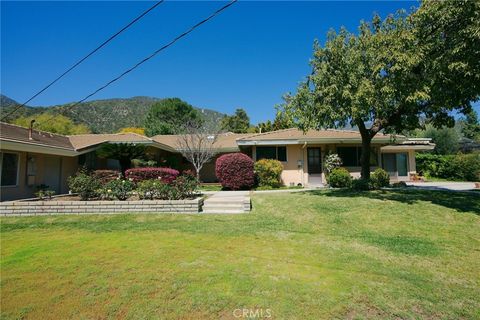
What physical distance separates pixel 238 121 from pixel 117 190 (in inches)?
1401

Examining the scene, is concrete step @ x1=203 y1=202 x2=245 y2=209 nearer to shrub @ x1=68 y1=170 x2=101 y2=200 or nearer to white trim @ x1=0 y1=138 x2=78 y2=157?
shrub @ x1=68 y1=170 x2=101 y2=200

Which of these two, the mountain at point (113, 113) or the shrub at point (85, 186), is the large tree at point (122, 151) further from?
the mountain at point (113, 113)

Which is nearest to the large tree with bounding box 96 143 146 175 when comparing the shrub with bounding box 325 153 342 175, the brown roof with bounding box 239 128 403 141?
the brown roof with bounding box 239 128 403 141

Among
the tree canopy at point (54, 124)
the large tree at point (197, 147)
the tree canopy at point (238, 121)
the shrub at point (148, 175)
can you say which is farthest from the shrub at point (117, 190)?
the tree canopy at point (238, 121)

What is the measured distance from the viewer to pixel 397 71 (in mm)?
9562

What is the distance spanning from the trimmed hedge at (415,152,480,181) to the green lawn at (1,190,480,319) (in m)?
17.3

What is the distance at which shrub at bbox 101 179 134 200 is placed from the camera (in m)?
9.89

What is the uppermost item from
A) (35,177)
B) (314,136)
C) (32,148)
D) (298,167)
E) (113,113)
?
(113,113)

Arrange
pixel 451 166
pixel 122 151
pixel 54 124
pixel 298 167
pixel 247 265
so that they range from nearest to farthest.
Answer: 1. pixel 247 265
2. pixel 122 151
3. pixel 298 167
4. pixel 451 166
5. pixel 54 124

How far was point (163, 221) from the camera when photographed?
8273 mm

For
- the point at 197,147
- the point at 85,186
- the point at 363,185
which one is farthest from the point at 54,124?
the point at 363,185

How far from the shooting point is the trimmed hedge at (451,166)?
2158cm

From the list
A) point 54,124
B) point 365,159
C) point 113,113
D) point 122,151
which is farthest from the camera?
point 113,113

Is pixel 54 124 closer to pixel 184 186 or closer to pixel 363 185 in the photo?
pixel 184 186
